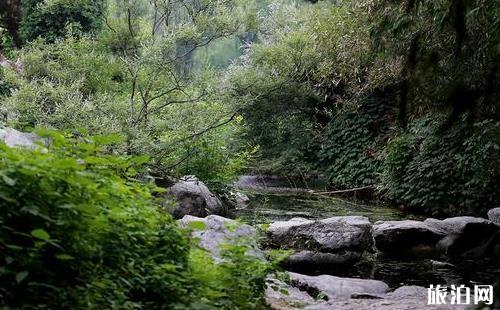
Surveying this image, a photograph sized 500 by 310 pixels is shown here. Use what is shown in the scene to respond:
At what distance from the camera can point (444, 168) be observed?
490 inches

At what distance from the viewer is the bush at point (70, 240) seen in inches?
105

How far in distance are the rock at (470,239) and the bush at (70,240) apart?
643 centimetres

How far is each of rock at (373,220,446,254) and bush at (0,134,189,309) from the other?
5980 mm

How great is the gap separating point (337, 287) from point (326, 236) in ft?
6.77

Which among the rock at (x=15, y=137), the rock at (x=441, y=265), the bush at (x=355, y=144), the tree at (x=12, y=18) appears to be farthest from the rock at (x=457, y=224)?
the tree at (x=12, y=18)

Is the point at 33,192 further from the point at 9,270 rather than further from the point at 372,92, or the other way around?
the point at 372,92

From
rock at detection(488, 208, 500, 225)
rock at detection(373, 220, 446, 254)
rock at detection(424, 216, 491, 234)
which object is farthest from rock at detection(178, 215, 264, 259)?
rock at detection(488, 208, 500, 225)

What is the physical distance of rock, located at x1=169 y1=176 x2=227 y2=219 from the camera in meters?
10.4

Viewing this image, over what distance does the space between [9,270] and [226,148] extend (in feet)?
32.9

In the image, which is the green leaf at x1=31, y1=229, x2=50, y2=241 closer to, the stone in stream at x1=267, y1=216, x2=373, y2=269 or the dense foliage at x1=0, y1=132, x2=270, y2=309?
the dense foliage at x1=0, y1=132, x2=270, y2=309

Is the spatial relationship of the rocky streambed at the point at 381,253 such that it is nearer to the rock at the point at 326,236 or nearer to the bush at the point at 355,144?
the rock at the point at 326,236

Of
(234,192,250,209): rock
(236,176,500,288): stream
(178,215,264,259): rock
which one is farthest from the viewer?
(234,192,250,209): rock

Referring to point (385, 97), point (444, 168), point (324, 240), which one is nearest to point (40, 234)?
point (324, 240)

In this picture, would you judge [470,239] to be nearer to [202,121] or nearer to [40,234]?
[202,121]
